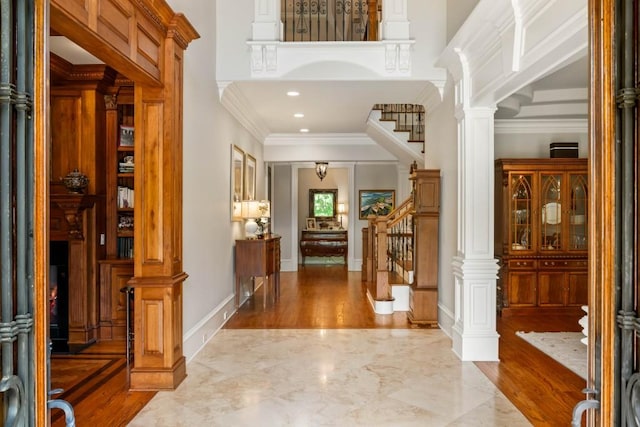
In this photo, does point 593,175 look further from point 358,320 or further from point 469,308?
point 358,320

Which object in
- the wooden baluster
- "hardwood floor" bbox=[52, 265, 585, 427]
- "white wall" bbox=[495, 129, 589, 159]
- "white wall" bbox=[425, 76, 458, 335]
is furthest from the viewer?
"white wall" bbox=[495, 129, 589, 159]

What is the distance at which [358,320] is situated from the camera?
5.88m

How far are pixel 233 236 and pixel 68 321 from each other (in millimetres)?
2278

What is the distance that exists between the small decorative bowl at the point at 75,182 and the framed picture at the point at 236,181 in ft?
6.10

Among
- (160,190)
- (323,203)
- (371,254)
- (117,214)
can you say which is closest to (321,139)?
(371,254)

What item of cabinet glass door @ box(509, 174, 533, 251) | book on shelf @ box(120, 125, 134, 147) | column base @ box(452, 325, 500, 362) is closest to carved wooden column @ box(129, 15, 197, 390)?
book on shelf @ box(120, 125, 134, 147)

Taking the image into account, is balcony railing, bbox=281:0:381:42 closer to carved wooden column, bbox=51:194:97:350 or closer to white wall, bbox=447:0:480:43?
white wall, bbox=447:0:480:43

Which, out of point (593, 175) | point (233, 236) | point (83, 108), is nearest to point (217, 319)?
point (233, 236)

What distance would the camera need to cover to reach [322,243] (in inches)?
484

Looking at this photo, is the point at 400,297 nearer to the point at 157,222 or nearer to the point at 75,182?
the point at 157,222

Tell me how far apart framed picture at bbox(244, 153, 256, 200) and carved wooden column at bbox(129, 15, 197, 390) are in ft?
11.4


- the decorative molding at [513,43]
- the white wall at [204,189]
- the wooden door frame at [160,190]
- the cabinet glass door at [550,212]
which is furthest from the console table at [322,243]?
the wooden door frame at [160,190]

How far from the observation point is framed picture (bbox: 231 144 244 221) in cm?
613

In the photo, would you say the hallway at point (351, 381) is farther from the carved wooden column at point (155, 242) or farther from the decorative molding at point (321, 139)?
the decorative molding at point (321, 139)
